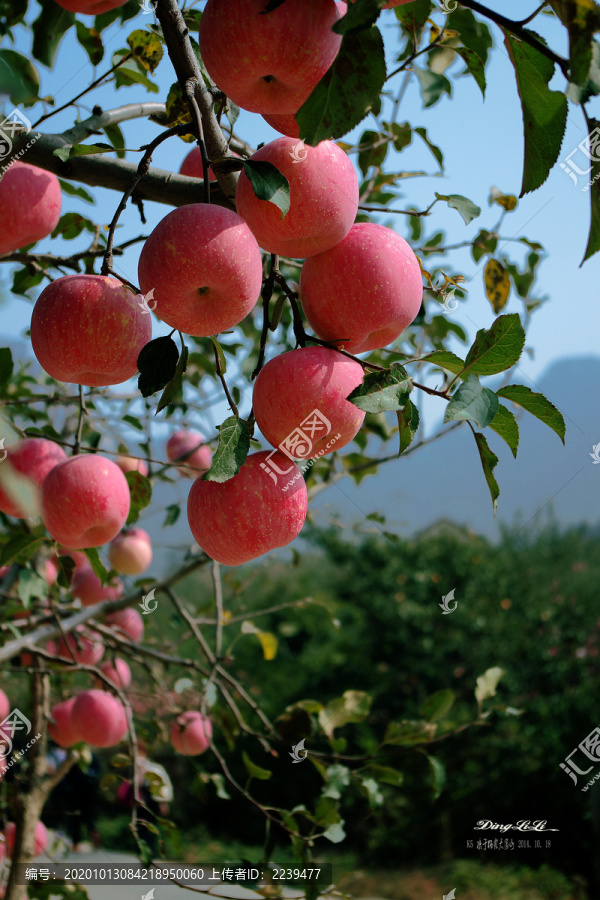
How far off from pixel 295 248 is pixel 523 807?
428 cm

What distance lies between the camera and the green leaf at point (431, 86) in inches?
35.7

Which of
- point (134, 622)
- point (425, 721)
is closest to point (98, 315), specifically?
point (425, 721)

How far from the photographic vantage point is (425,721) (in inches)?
47.9

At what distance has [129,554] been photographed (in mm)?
1699

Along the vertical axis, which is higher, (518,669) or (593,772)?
(518,669)

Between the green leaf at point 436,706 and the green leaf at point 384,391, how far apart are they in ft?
2.97

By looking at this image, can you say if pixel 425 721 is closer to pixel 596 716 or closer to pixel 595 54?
pixel 595 54

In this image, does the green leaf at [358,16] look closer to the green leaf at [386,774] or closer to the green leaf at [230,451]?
the green leaf at [230,451]

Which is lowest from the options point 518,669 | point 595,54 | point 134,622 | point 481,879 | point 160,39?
point 481,879

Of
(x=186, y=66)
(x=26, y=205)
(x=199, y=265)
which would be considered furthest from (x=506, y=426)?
(x=26, y=205)

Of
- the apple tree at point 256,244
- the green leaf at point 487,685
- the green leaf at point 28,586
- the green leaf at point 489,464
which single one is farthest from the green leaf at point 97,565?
the green leaf at point 487,685

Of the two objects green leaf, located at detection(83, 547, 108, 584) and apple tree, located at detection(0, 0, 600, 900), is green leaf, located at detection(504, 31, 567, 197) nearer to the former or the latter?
apple tree, located at detection(0, 0, 600, 900)

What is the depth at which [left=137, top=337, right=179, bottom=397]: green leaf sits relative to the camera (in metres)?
0.54

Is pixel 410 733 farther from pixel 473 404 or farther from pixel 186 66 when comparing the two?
pixel 186 66
